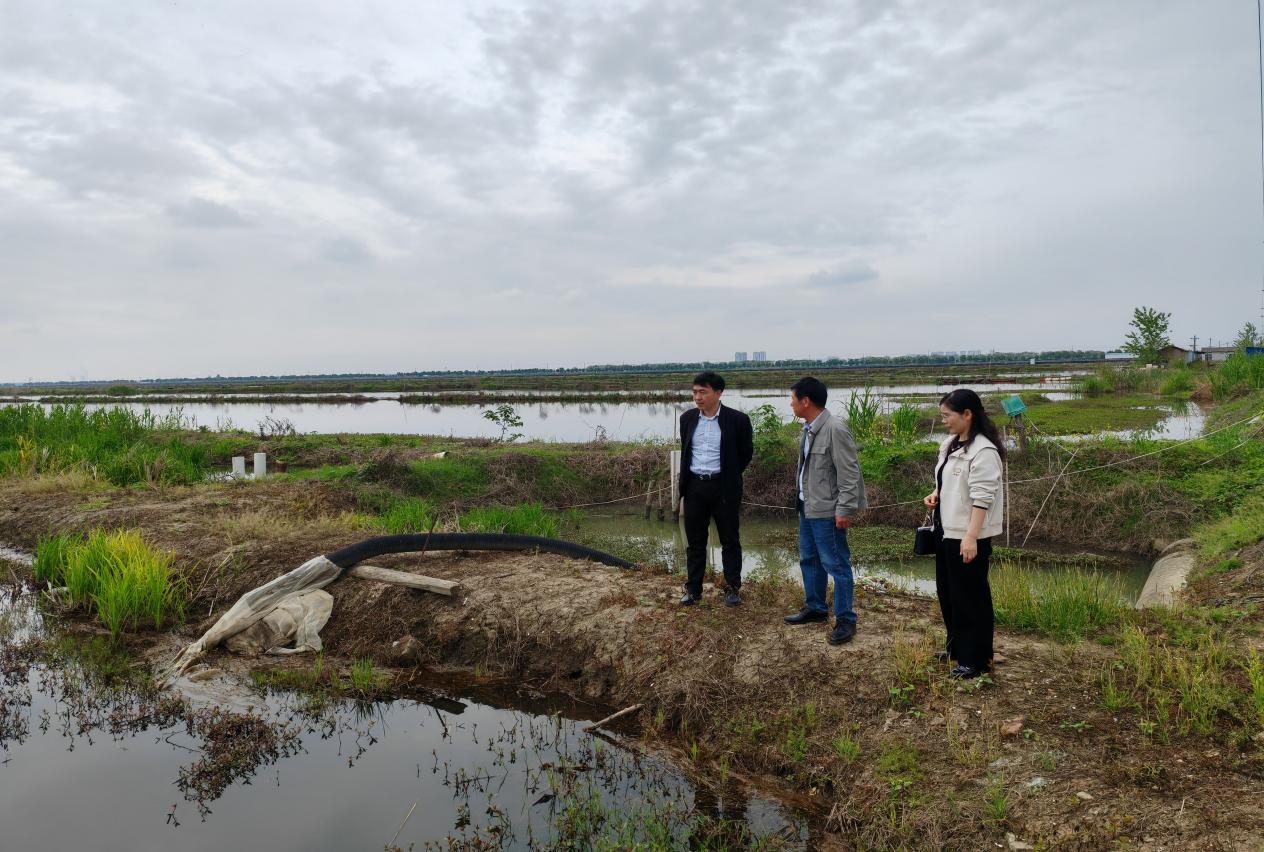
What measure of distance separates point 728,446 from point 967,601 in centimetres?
174

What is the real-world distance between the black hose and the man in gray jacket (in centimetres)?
256

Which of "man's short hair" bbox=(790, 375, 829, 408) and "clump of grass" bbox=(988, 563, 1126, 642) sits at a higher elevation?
"man's short hair" bbox=(790, 375, 829, 408)

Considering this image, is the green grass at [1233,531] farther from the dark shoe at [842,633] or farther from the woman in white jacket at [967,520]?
the dark shoe at [842,633]

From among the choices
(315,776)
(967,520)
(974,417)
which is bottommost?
(315,776)

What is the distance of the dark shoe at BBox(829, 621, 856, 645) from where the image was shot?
4.60 meters

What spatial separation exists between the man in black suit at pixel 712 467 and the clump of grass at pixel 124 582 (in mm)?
4407

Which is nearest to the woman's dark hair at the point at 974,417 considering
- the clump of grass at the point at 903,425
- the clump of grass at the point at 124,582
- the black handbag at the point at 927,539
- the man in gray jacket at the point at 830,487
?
the black handbag at the point at 927,539

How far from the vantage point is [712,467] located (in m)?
5.09

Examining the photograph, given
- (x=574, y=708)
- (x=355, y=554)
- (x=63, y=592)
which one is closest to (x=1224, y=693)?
(x=574, y=708)

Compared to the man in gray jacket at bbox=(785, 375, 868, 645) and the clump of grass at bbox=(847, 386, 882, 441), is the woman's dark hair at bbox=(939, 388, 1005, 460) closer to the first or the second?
the man in gray jacket at bbox=(785, 375, 868, 645)

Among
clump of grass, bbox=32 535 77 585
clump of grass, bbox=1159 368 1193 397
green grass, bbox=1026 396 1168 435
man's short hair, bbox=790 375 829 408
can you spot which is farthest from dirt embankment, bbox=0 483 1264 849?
clump of grass, bbox=1159 368 1193 397

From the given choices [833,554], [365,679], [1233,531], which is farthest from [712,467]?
[1233,531]

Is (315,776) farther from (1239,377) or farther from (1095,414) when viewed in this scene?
(1239,377)

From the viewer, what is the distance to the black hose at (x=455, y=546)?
20.3 ft
